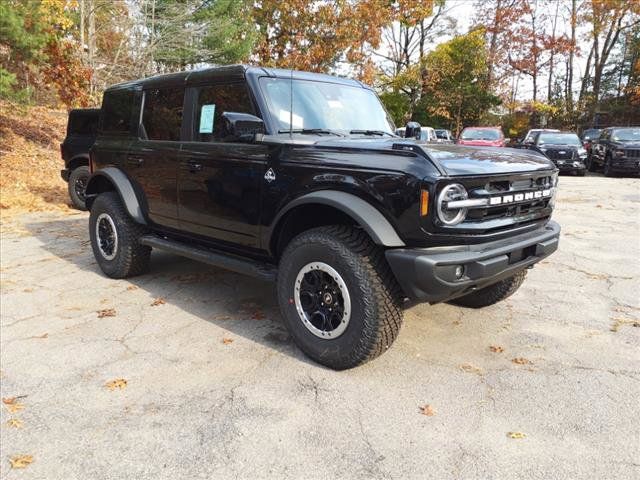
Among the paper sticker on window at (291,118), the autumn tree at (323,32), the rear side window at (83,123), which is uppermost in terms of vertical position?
the autumn tree at (323,32)

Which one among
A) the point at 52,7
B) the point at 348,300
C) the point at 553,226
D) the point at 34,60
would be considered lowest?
the point at 348,300

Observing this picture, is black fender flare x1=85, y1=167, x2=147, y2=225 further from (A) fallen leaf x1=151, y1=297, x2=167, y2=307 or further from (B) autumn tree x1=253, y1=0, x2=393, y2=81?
(B) autumn tree x1=253, y1=0, x2=393, y2=81

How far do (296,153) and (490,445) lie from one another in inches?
80.5

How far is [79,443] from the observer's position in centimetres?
252

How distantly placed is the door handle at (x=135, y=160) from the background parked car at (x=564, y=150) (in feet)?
45.5

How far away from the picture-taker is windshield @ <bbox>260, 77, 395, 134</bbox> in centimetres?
373

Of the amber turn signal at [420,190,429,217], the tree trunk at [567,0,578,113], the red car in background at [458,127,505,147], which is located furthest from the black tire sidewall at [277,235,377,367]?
the tree trunk at [567,0,578,113]

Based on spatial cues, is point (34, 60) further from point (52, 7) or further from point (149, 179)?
point (149, 179)

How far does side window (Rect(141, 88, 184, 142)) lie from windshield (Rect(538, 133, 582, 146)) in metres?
15.6

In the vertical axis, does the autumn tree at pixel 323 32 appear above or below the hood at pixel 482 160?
above

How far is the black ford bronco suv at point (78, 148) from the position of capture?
877 centimetres

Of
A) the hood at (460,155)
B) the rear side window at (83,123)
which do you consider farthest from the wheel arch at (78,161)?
the hood at (460,155)

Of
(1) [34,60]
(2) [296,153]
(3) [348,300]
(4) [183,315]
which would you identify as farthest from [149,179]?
(1) [34,60]

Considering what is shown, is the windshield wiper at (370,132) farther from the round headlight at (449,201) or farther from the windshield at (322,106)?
the round headlight at (449,201)
